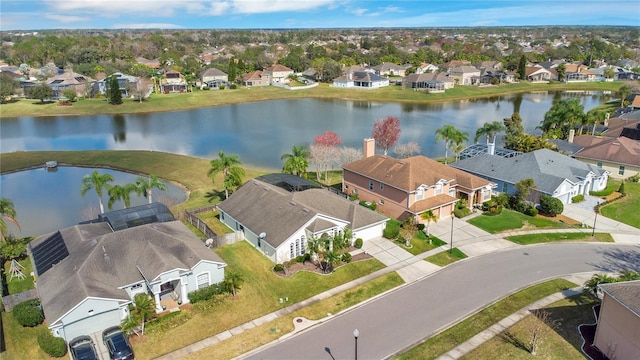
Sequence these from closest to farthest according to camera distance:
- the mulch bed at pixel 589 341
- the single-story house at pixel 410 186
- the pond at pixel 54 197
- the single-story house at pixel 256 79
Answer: the mulch bed at pixel 589 341 → the single-story house at pixel 410 186 → the pond at pixel 54 197 → the single-story house at pixel 256 79

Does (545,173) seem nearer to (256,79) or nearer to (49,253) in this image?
(49,253)

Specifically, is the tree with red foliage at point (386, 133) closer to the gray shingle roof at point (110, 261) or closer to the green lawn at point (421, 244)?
the green lawn at point (421, 244)

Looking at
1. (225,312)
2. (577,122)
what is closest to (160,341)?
A: (225,312)

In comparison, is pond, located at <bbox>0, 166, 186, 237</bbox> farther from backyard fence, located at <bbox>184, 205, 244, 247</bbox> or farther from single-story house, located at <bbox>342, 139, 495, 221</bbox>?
single-story house, located at <bbox>342, 139, 495, 221</bbox>

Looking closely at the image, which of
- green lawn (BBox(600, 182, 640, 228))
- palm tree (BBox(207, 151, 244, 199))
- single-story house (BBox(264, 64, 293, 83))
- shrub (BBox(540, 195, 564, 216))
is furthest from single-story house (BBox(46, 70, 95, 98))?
green lawn (BBox(600, 182, 640, 228))

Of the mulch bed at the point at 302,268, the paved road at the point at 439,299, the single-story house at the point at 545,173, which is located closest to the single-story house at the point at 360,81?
the single-story house at the point at 545,173

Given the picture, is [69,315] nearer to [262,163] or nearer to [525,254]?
[525,254]
